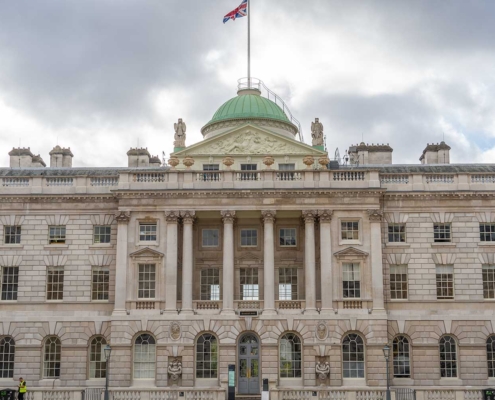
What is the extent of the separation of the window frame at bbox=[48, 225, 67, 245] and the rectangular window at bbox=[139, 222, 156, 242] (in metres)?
5.10

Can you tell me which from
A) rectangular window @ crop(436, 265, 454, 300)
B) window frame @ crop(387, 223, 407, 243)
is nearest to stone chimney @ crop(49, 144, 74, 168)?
window frame @ crop(387, 223, 407, 243)

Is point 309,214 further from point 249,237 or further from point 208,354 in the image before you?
point 208,354

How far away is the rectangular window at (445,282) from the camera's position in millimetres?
44312

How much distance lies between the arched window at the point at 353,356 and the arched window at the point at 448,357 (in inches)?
201

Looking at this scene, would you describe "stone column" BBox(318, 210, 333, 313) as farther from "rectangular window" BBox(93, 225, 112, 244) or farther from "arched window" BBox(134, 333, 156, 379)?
"rectangular window" BBox(93, 225, 112, 244)

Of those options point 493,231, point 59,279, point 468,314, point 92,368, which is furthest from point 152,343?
point 493,231

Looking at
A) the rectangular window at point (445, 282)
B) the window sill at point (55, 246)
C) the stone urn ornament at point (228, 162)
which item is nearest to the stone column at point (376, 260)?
the rectangular window at point (445, 282)

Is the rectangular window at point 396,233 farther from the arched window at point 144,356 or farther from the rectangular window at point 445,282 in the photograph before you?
the arched window at point 144,356

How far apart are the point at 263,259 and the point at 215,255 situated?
3.08 metres

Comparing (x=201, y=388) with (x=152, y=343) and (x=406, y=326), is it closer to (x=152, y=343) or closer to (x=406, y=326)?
(x=152, y=343)

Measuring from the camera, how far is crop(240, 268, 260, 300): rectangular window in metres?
45.9

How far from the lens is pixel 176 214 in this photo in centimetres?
4422

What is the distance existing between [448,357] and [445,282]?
4517 millimetres

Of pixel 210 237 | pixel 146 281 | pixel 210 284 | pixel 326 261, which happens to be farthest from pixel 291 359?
pixel 146 281
